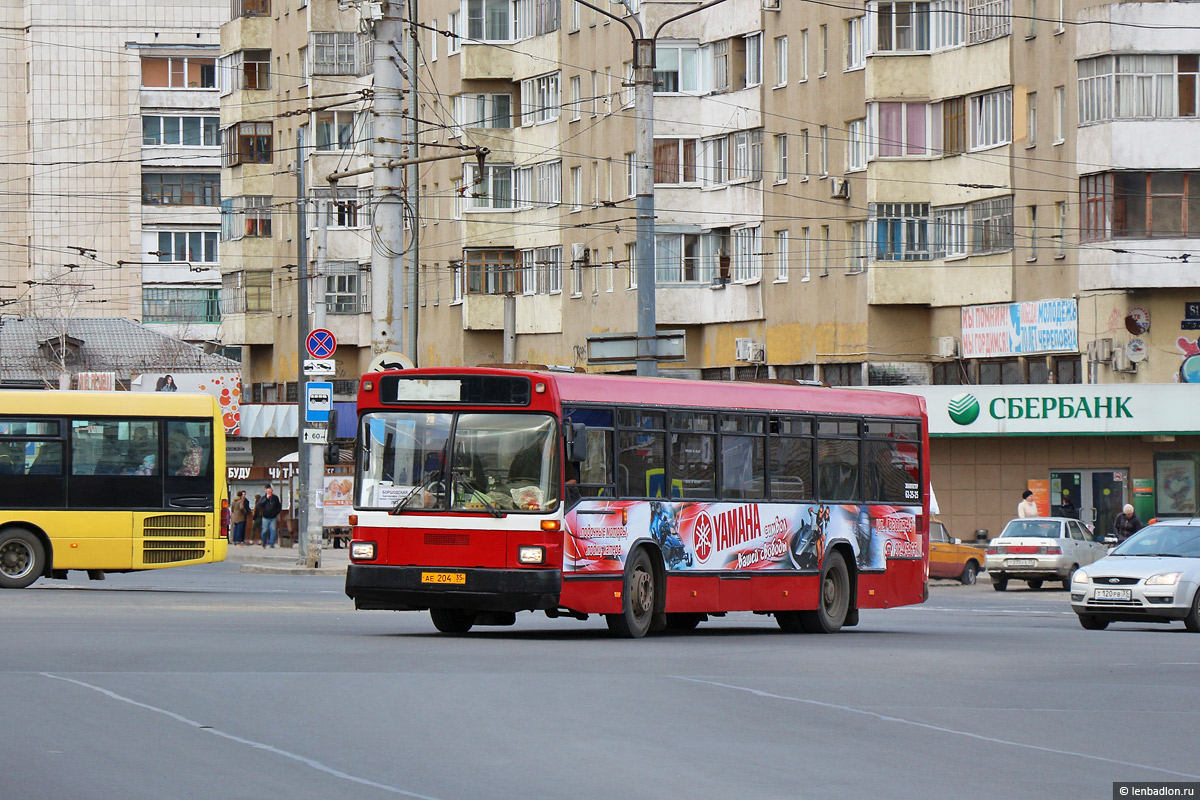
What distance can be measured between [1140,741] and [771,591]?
1031 centimetres

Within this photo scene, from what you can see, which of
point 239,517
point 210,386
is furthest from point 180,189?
point 239,517

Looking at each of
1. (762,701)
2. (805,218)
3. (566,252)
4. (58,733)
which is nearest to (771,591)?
(762,701)

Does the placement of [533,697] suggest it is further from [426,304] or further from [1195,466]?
[426,304]

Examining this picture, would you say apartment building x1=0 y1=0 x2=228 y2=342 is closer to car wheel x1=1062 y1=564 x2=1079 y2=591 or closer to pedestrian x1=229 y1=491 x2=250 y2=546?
pedestrian x1=229 y1=491 x2=250 y2=546

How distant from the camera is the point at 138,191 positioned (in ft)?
361

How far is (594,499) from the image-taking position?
20.4m

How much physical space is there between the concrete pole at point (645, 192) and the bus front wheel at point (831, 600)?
6.74 meters

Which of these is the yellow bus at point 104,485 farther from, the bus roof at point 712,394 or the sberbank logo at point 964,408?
the sberbank logo at point 964,408

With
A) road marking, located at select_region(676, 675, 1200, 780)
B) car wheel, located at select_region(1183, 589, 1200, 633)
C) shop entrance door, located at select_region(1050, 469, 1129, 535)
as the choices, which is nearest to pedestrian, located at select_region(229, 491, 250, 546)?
shop entrance door, located at select_region(1050, 469, 1129, 535)

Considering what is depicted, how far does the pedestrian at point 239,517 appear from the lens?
65.4 meters

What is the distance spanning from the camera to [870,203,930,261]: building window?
171 ft

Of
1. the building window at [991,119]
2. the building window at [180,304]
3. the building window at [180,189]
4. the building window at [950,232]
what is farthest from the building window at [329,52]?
the building window at [180,304]

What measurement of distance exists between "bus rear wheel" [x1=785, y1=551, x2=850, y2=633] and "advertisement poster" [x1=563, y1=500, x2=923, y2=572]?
0.85 feet

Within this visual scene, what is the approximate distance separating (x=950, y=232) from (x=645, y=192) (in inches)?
854
